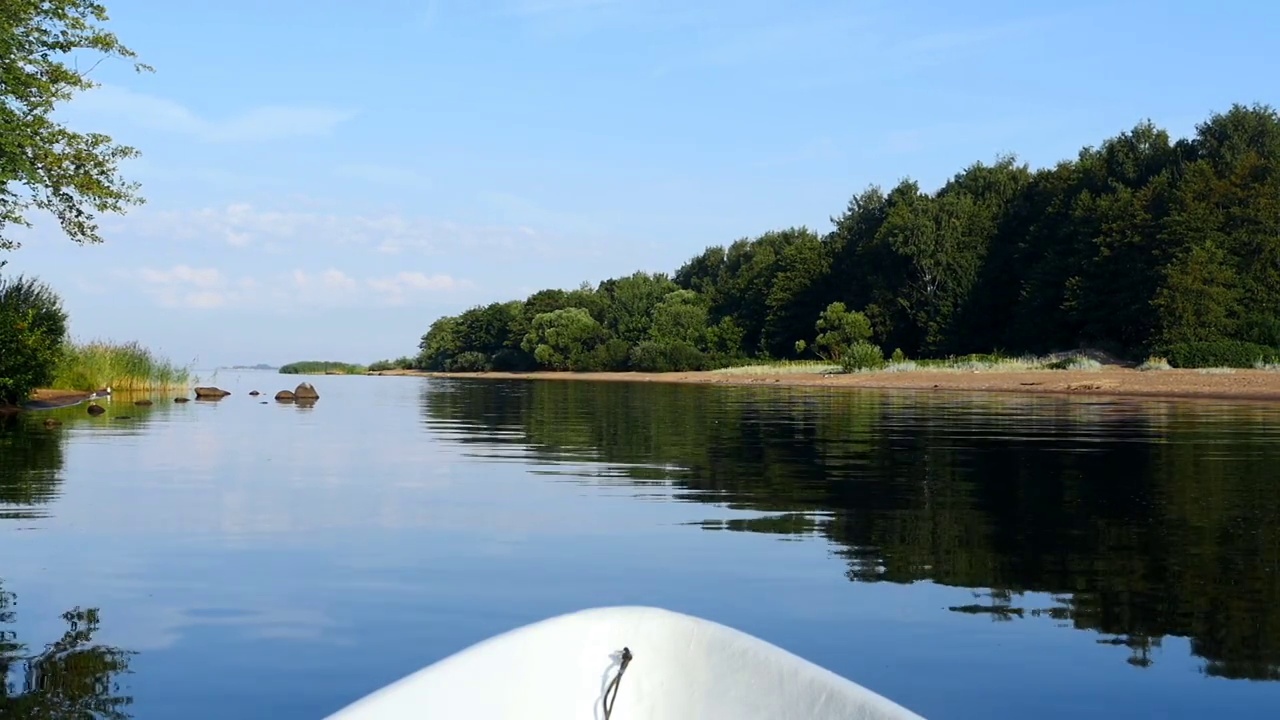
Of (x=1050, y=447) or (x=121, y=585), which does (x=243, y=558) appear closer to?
(x=121, y=585)

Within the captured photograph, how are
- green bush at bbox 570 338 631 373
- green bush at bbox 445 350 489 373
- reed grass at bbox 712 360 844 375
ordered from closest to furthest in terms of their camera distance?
reed grass at bbox 712 360 844 375
green bush at bbox 570 338 631 373
green bush at bbox 445 350 489 373

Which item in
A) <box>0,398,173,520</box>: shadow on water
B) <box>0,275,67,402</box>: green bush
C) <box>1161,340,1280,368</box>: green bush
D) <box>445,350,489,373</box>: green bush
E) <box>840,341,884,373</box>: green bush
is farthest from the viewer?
<box>445,350,489,373</box>: green bush

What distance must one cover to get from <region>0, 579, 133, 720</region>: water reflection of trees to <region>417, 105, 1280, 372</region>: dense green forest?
56232 mm

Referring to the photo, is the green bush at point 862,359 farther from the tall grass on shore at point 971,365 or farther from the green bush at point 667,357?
the green bush at point 667,357

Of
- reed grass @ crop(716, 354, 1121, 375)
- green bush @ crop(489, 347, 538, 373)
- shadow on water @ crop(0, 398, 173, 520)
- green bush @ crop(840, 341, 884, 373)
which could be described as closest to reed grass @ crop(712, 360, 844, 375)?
reed grass @ crop(716, 354, 1121, 375)

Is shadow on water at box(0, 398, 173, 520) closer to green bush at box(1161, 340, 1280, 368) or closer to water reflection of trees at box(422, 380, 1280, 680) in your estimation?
water reflection of trees at box(422, 380, 1280, 680)

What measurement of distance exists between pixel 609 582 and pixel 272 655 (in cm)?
297

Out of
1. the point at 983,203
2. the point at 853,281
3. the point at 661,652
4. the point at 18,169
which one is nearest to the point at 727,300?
the point at 853,281

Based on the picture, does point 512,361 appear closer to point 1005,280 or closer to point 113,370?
point 1005,280

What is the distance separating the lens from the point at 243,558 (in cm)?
1000

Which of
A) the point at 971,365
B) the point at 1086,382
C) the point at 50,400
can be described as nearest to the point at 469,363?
the point at 971,365

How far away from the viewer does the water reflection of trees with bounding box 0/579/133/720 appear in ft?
18.1

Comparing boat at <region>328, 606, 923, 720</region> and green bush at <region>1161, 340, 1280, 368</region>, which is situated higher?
green bush at <region>1161, 340, 1280, 368</region>

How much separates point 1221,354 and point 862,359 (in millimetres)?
23633
